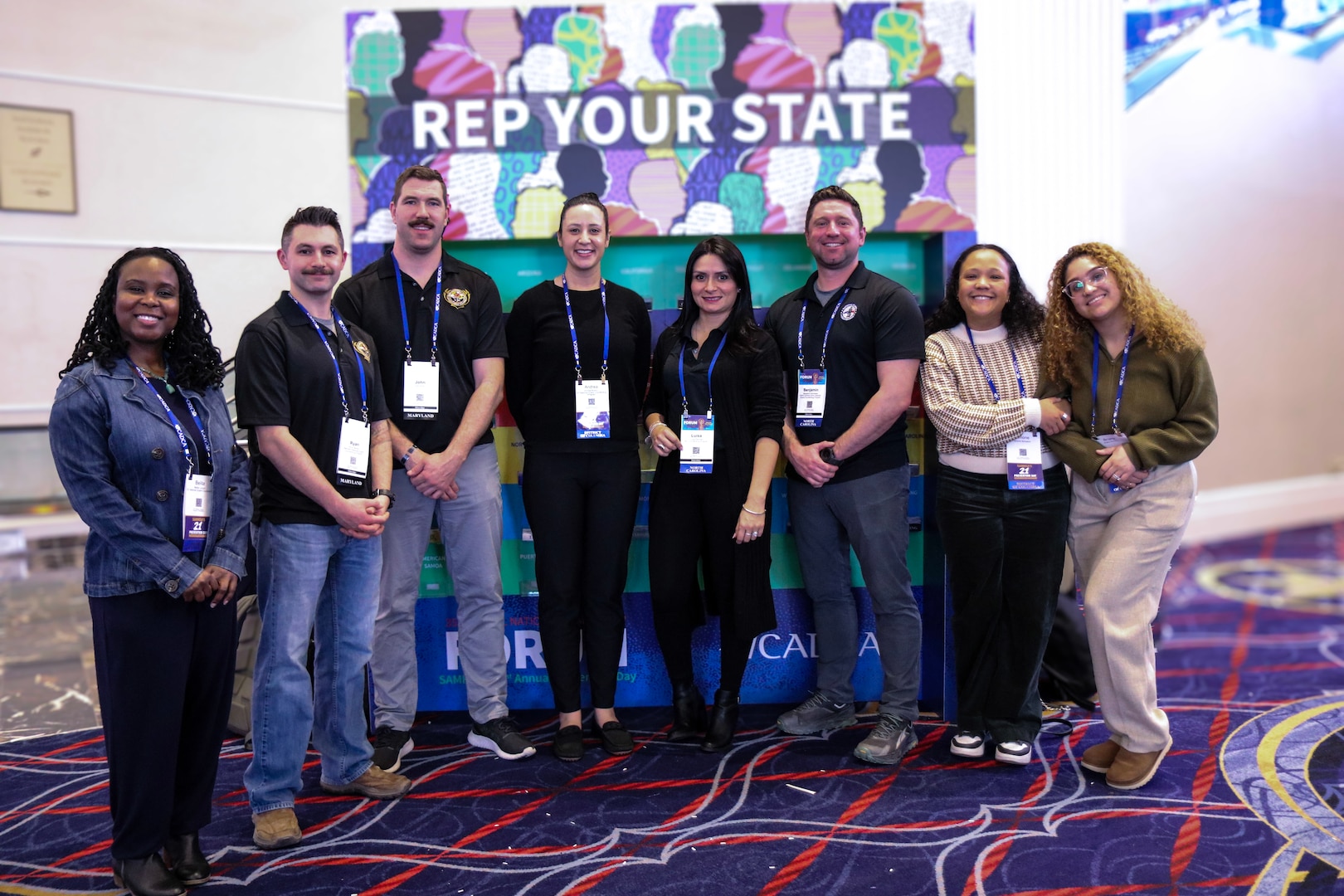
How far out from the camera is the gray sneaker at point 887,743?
2.85m

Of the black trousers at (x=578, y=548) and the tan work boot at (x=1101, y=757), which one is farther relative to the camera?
the black trousers at (x=578, y=548)

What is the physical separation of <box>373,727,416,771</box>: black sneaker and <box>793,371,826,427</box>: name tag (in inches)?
65.9

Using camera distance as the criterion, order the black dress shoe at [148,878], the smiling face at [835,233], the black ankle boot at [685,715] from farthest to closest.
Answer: the black ankle boot at [685,715], the smiling face at [835,233], the black dress shoe at [148,878]

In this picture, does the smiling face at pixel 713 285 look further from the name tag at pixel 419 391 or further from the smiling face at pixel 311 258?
the smiling face at pixel 311 258

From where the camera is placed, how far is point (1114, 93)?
3.53 metres

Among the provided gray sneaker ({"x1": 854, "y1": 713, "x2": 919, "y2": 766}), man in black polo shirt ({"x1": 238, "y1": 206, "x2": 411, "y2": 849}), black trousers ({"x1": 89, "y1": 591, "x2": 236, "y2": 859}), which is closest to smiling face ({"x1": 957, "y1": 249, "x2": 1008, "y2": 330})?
gray sneaker ({"x1": 854, "y1": 713, "x2": 919, "y2": 766})

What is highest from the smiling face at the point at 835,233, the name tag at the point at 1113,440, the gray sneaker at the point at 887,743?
the smiling face at the point at 835,233

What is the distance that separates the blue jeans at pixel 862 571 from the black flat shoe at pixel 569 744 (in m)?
0.88

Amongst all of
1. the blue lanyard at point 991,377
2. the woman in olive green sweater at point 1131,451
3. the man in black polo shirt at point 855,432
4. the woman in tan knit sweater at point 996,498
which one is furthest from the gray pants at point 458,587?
the woman in olive green sweater at point 1131,451

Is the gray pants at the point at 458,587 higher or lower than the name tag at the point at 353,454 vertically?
lower

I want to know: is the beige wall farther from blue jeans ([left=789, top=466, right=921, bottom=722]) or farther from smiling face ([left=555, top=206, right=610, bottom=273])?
smiling face ([left=555, top=206, right=610, bottom=273])

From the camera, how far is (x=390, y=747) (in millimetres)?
2879

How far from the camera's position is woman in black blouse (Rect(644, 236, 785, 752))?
2.87 metres

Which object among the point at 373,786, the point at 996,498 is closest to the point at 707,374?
the point at 996,498
